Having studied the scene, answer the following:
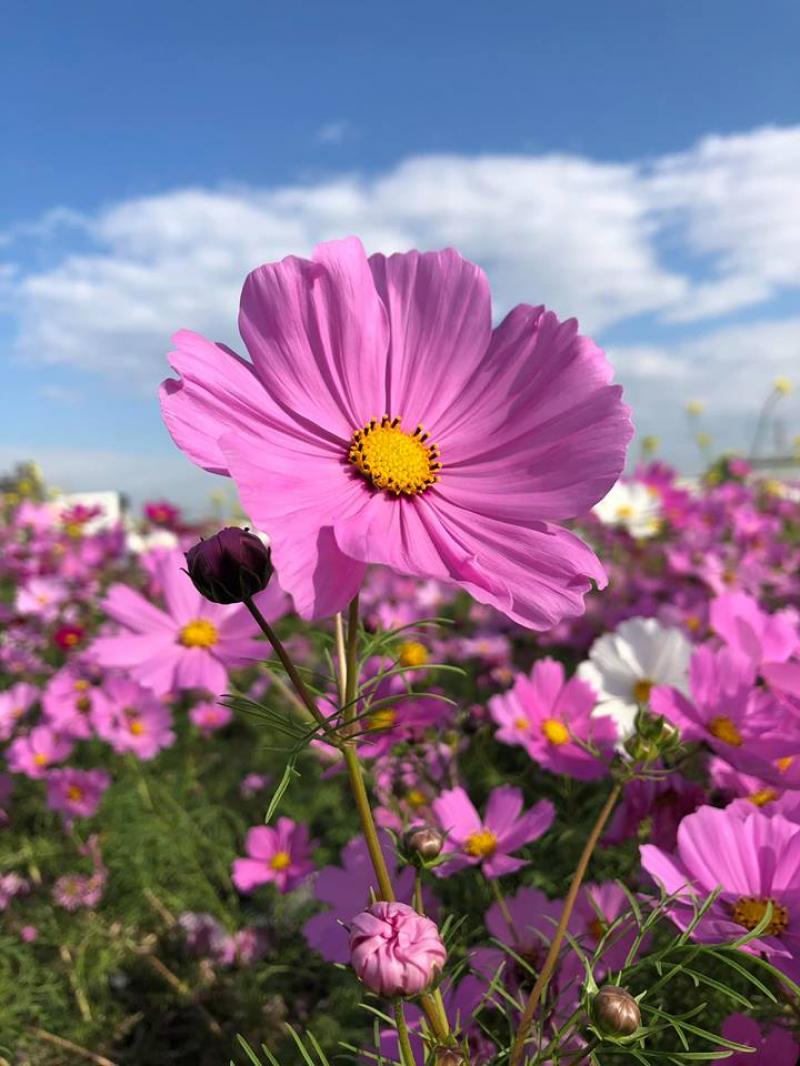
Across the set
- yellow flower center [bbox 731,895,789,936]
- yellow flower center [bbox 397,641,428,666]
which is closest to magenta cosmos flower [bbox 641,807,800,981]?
yellow flower center [bbox 731,895,789,936]

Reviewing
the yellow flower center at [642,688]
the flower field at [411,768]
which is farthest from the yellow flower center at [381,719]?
the yellow flower center at [642,688]

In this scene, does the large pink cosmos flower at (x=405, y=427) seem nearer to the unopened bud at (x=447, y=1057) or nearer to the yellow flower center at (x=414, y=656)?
the unopened bud at (x=447, y=1057)

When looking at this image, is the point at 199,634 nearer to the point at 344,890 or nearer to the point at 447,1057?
the point at 344,890

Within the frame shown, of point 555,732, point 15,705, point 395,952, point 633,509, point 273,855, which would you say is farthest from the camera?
point 633,509

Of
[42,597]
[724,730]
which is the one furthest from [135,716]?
[724,730]

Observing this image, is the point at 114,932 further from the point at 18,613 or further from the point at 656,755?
the point at 18,613

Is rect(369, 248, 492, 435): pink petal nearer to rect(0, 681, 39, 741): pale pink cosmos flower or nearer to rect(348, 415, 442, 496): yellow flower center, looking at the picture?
rect(348, 415, 442, 496): yellow flower center

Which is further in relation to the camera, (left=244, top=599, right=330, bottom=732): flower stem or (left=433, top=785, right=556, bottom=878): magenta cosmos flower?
(left=433, top=785, right=556, bottom=878): magenta cosmos flower
